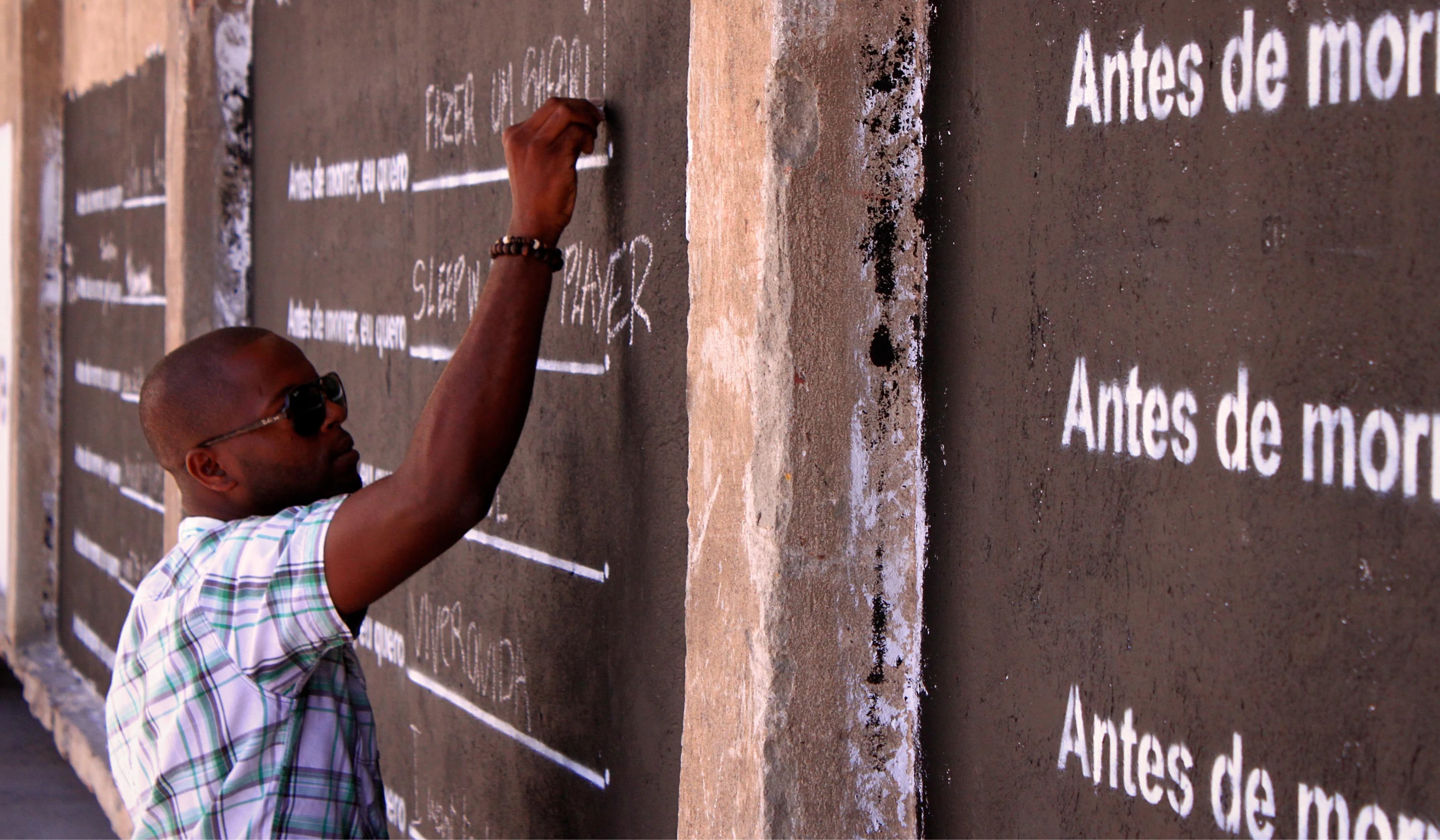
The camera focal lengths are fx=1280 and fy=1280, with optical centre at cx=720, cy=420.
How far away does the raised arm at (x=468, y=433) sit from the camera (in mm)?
1923

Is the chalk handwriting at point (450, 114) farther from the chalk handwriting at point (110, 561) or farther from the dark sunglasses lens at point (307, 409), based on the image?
the chalk handwriting at point (110, 561)

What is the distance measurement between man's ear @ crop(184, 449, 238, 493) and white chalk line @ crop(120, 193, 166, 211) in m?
3.55

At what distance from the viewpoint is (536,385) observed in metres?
2.66

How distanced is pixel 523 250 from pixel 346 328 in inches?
65.0

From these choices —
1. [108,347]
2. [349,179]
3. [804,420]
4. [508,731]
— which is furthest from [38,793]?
[804,420]

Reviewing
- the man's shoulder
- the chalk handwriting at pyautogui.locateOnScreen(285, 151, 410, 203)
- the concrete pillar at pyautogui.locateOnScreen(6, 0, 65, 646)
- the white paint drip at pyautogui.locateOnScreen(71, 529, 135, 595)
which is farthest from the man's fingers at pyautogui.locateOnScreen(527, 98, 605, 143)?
the concrete pillar at pyautogui.locateOnScreen(6, 0, 65, 646)

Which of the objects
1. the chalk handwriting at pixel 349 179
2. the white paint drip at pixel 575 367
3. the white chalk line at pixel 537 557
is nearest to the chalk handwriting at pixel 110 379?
the chalk handwriting at pixel 349 179

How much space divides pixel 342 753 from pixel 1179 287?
5.04ft

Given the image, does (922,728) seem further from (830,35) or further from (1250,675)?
(830,35)

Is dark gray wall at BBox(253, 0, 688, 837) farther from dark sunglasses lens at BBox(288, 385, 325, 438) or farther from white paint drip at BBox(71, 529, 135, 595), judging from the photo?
white paint drip at BBox(71, 529, 135, 595)

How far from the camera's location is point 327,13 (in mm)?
3730

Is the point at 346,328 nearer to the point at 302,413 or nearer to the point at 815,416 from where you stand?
the point at 302,413

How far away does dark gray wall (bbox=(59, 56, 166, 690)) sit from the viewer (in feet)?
17.6

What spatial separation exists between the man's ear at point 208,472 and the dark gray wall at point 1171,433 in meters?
1.19
